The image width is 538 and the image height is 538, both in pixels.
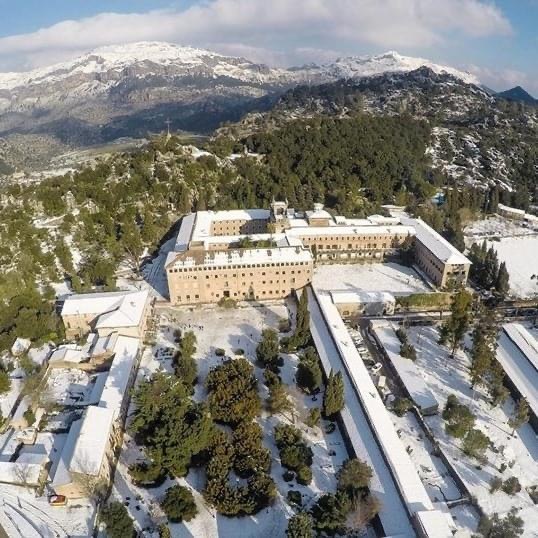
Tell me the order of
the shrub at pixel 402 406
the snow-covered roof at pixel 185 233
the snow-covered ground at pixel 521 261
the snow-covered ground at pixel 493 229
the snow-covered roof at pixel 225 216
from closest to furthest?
the shrub at pixel 402 406
the snow-covered ground at pixel 521 261
the snow-covered roof at pixel 185 233
the snow-covered roof at pixel 225 216
the snow-covered ground at pixel 493 229

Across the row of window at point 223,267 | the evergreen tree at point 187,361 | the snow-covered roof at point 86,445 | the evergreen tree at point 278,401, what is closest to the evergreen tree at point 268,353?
the evergreen tree at point 278,401

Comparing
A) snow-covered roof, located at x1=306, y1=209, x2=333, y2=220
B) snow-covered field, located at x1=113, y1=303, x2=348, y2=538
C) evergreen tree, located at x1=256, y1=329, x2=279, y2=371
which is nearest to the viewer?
snow-covered field, located at x1=113, y1=303, x2=348, y2=538

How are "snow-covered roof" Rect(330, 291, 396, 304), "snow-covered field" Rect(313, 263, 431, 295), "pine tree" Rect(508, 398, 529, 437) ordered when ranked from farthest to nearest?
"snow-covered field" Rect(313, 263, 431, 295) → "snow-covered roof" Rect(330, 291, 396, 304) → "pine tree" Rect(508, 398, 529, 437)

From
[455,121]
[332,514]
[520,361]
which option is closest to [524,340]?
[520,361]

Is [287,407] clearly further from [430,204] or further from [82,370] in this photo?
[430,204]

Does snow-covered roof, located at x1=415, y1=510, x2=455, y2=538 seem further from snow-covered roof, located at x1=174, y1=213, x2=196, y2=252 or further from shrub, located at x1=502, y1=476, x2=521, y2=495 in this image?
snow-covered roof, located at x1=174, y1=213, x2=196, y2=252

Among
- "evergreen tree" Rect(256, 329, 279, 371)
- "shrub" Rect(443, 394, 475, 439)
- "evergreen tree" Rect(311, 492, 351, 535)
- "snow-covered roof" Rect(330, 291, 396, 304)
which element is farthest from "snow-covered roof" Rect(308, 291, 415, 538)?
"shrub" Rect(443, 394, 475, 439)

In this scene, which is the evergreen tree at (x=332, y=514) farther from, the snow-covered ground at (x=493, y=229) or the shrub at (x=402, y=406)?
the snow-covered ground at (x=493, y=229)
